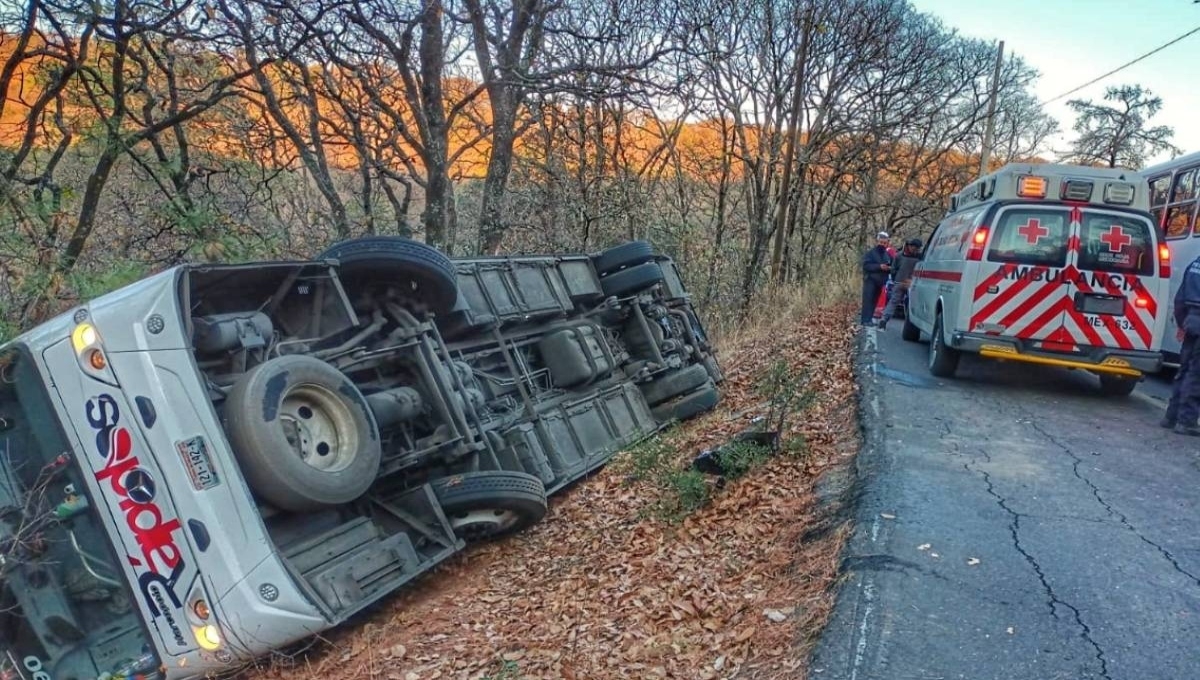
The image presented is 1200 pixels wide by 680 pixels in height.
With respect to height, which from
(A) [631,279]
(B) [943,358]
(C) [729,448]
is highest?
(A) [631,279]

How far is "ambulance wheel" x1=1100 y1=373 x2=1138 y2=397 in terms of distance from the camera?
28.4ft

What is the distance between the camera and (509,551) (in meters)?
6.02

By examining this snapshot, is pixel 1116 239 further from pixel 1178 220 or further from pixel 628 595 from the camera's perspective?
pixel 628 595

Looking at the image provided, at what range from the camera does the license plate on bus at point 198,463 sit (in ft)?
13.5

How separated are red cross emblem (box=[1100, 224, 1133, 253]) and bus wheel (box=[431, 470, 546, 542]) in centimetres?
612

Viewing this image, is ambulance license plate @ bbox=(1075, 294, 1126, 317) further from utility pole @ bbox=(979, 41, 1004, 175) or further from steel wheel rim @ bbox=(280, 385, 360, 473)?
utility pole @ bbox=(979, 41, 1004, 175)

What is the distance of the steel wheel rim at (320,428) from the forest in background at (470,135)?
432 cm

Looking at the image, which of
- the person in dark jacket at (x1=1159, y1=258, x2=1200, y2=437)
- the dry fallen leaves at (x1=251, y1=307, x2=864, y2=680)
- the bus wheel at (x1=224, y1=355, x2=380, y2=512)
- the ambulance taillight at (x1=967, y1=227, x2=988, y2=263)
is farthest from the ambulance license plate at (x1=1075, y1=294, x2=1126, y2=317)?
the bus wheel at (x1=224, y1=355, x2=380, y2=512)

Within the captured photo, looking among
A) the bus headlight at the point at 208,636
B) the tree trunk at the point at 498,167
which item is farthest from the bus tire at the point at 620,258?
the bus headlight at the point at 208,636

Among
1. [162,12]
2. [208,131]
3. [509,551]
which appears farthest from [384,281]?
[208,131]

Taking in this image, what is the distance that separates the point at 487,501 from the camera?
18.2 ft

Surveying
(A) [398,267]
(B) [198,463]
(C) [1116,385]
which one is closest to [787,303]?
(C) [1116,385]

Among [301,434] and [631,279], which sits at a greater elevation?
[631,279]

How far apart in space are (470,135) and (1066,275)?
12.5 m
